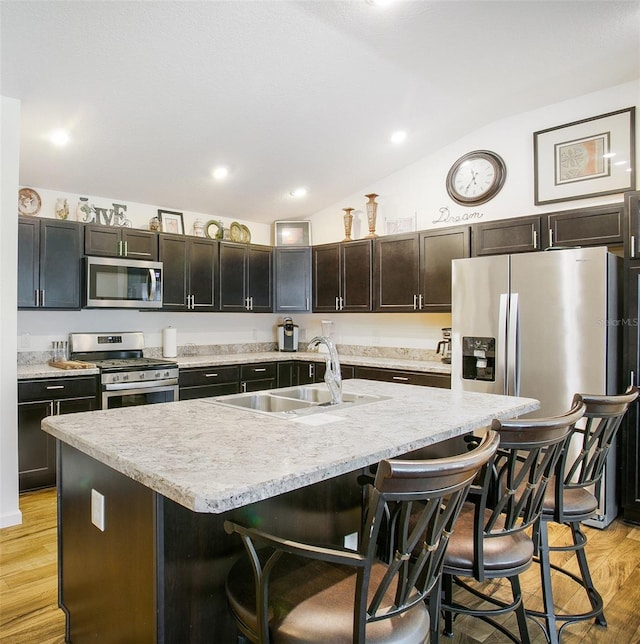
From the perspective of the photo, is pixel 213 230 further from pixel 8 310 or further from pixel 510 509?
pixel 510 509

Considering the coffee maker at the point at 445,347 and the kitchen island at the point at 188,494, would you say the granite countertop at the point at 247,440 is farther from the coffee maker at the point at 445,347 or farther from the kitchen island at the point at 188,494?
the coffee maker at the point at 445,347

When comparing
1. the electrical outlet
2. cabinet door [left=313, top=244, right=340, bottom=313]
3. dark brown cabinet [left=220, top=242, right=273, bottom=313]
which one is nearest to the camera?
the electrical outlet

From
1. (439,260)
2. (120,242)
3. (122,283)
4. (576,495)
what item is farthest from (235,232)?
(576,495)

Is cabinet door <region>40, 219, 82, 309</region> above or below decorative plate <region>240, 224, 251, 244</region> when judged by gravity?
below

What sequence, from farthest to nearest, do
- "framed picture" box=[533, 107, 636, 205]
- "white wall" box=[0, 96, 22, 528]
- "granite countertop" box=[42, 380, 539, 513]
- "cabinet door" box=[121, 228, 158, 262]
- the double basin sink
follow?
1. "cabinet door" box=[121, 228, 158, 262]
2. "framed picture" box=[533, 107, 636, 205]
3. "white wall" box=[0, 96, 22, 528]
4. the double basin sink
5. "granite countertop" box=[42, 380, 539, 513]

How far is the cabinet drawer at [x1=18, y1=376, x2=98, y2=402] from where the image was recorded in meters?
3.53

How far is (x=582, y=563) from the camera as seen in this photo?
6.89ft

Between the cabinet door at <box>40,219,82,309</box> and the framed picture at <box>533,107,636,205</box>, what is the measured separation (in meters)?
3.81

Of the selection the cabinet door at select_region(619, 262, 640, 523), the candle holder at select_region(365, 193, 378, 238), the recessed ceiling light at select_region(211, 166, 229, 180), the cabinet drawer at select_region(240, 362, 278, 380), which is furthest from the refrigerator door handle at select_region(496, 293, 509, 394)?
the recessed ceiling light at select_region(211, 166, 229, 180)

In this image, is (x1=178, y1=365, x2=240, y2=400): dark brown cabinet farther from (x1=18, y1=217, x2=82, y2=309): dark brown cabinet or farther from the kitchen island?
the kitchen island

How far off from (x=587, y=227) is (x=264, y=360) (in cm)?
307

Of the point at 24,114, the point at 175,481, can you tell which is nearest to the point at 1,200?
the point at 24,114

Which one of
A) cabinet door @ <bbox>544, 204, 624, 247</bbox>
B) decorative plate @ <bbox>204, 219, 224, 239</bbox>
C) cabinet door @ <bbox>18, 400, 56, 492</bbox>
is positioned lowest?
cabinet door @ <bbox>18, 400, 56, 492</bbox>

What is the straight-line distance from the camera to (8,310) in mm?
3051
